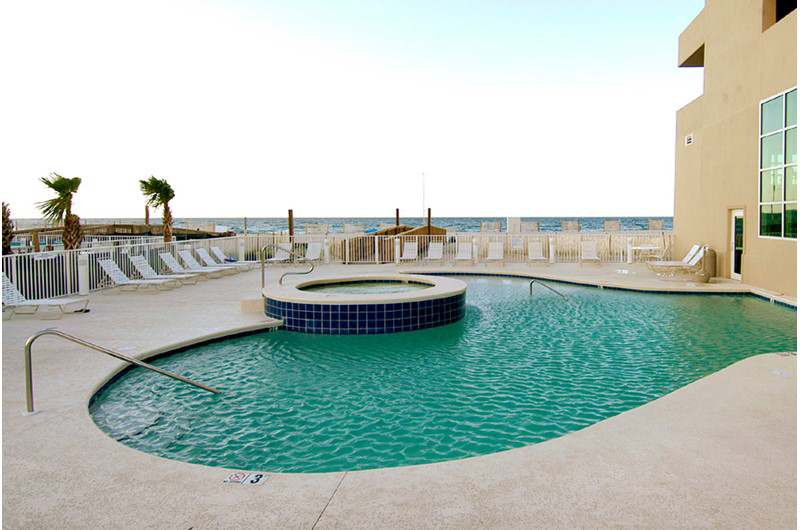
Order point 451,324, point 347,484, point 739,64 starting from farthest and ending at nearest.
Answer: point 739,64 < point 451,324 < point 347,484

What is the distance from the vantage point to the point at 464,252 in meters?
15.1

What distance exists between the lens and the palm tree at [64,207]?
11523 millimetres

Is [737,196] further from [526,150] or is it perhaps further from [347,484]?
[526,150]

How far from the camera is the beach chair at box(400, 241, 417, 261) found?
1498cm

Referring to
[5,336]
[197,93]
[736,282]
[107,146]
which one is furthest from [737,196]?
[107,146]

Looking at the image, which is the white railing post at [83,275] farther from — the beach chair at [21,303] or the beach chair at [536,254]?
the beach chair at [536,254]

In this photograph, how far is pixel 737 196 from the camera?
1097 cm

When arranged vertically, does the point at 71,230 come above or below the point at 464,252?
above

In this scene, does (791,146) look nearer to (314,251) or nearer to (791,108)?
(791,108)

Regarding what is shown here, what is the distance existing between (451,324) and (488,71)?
1597 cm

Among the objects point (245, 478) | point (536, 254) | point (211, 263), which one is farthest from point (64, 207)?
point (536, 254)

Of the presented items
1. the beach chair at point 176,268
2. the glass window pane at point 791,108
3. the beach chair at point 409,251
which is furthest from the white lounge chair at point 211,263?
the glass window pane at point 791,108

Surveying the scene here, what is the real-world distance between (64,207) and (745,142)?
1462 cm

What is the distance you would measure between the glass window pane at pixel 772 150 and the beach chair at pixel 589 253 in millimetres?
5084
